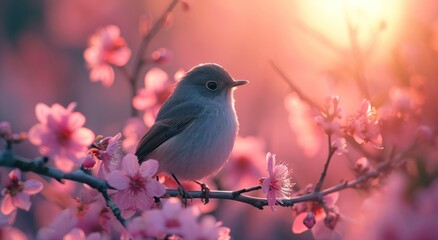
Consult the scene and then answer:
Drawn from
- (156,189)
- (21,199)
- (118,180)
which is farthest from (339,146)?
(21,199)

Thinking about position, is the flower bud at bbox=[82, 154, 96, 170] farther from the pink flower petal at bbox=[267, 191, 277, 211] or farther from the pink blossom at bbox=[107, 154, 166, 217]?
the pink flower petal at bbox=[267, 191, 277, 211]

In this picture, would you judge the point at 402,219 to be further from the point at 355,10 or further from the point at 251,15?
the point at 251,15

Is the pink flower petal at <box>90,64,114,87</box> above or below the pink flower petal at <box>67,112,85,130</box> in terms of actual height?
above

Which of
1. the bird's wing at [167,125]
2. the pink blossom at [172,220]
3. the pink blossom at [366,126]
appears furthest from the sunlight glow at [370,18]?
the pink blossom at [172,220]

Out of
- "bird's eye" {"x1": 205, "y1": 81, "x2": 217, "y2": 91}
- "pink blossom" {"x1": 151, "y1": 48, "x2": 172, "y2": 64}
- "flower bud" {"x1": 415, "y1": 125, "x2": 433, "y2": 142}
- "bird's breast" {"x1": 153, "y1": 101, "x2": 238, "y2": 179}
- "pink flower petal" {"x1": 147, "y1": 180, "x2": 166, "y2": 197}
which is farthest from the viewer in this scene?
"bird's eye" {"x1": 205, "y1": 81, "x2": 217, "y2": 91}

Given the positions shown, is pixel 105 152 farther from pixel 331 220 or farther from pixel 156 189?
pixel 331 220

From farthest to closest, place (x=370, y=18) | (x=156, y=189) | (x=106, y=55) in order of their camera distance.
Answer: (x=106, y=55)
(x=370, y=18)
(x=156, y=189)

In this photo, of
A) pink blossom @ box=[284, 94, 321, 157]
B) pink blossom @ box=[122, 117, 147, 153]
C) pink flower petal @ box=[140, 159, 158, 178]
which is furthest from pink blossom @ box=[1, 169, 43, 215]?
pink blossom @ box=[284, 94, 321, 157]

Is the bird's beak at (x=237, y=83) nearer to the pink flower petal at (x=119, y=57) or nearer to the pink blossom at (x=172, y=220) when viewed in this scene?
the pink flower petal at (x=119, y=57)
